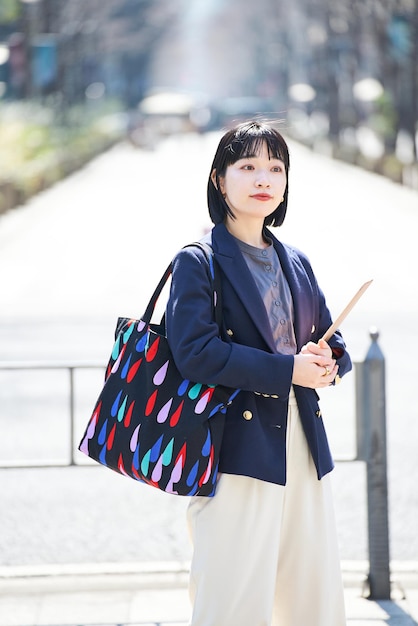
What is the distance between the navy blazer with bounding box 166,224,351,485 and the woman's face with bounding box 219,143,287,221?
4.2 inches

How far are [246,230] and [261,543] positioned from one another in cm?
89

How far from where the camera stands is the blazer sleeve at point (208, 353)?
335 centimetres

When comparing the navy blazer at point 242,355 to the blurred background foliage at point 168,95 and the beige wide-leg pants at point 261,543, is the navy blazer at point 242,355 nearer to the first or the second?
the beige wide-leg pants at point 261,543

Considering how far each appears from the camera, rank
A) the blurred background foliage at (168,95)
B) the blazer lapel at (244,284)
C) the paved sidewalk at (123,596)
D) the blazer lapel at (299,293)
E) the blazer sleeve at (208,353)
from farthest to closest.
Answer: the blurred background foliage at (168,95)
the paved sidewalk at (123,596)
the blazer lapel at (299,293)
the blazer lapel at (244,284)
the blazer sleeve at (208,353)

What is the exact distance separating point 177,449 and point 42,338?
8.65 metres

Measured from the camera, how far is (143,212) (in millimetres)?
27688

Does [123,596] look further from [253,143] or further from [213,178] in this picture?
[253,143]

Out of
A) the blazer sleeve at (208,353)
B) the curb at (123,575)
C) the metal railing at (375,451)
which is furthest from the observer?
the curb at (123,575)

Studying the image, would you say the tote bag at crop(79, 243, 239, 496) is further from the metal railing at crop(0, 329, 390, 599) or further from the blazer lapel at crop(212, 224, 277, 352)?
the metal railing at crop(0, 329, 390, 599)

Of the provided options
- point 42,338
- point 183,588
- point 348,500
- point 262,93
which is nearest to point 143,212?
point 42,338

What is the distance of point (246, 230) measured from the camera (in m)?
3.64

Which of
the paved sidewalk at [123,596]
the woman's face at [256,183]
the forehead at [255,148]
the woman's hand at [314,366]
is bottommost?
the paved sidewalk at [123,596]

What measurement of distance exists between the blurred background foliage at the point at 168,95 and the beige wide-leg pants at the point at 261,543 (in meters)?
1.07

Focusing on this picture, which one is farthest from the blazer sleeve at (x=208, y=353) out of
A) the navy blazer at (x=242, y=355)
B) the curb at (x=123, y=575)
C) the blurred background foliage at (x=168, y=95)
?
the curb at (x=123, y=575)
